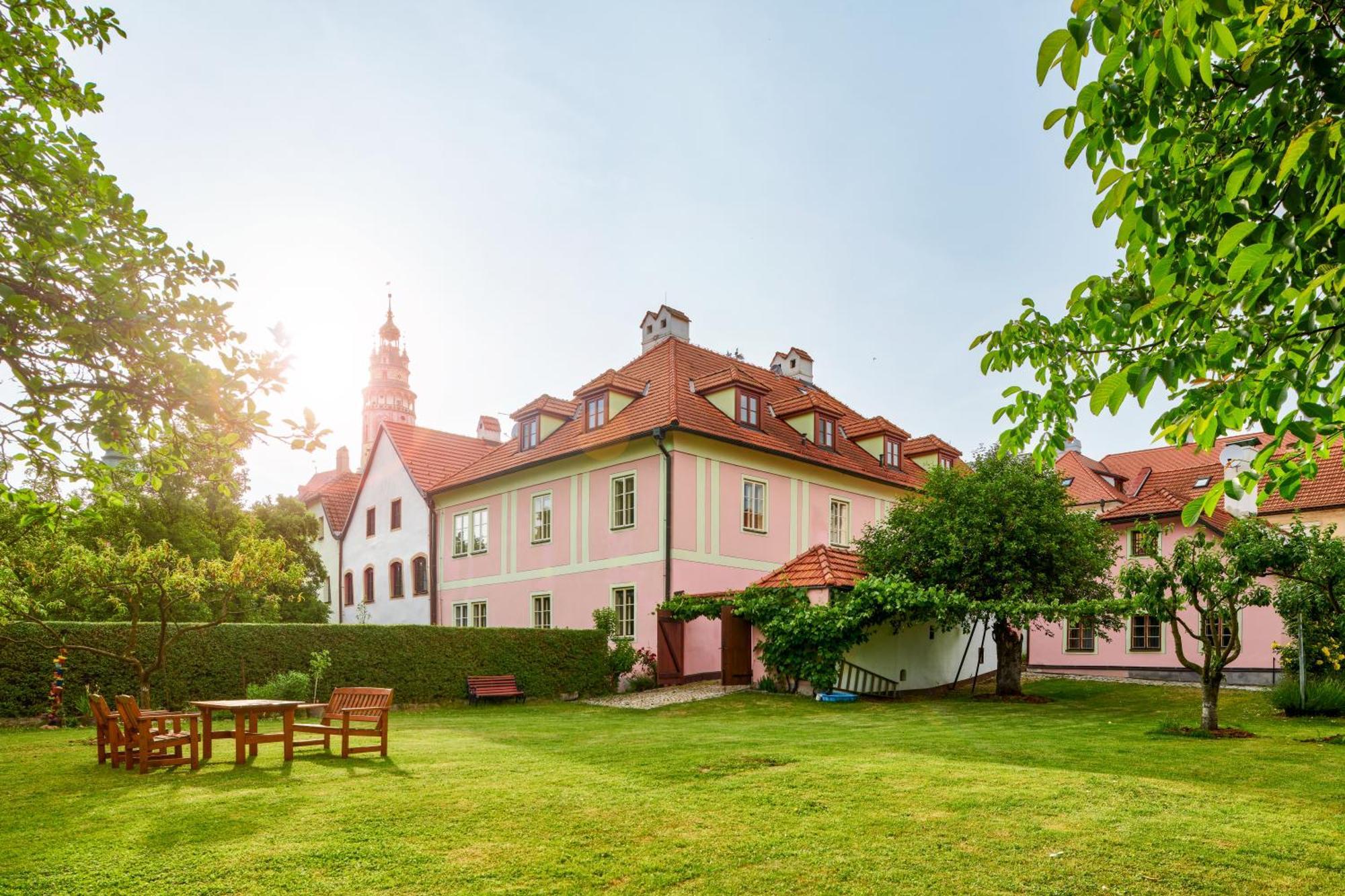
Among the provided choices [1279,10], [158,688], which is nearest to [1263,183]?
[1279,10]

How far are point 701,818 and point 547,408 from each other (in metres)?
22.9

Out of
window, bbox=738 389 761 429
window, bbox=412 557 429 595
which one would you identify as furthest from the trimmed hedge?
window, bbox=412 557 429 595

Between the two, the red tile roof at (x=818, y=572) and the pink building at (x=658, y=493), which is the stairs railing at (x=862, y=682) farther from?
the pink building at (x=658, y=493)

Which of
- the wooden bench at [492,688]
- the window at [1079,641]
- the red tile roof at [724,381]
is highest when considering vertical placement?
the red tile roof at [724,381]

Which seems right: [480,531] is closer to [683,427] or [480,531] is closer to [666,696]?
[683,427]

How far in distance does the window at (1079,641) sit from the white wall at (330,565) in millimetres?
27727

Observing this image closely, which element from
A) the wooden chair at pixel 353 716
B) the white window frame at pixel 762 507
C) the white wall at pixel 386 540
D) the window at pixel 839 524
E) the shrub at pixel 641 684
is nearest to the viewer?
the wooden chair at pixel 353 716

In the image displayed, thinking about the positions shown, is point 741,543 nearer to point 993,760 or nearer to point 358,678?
point 358,678

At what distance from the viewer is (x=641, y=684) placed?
23391mm

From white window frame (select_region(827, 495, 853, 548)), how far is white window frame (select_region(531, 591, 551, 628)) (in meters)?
8.69

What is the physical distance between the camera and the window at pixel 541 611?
91.7ft

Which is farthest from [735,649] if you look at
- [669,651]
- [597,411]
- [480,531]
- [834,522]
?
[480,531]

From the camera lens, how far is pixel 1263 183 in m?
4.43

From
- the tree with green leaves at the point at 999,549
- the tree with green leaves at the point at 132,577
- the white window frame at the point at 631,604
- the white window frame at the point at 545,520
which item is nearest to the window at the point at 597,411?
the white window frame at the point at 545,520
